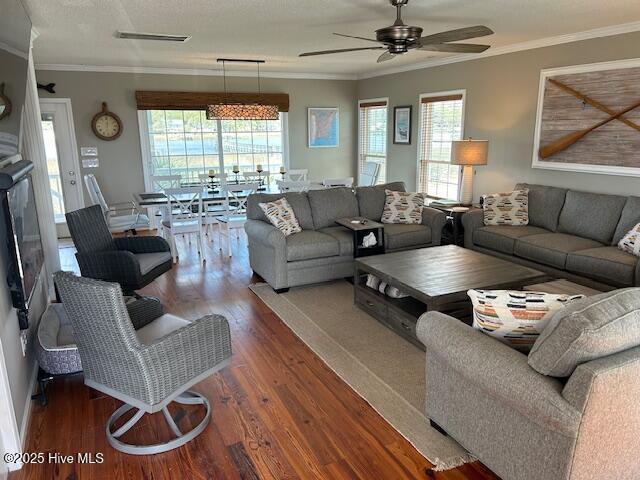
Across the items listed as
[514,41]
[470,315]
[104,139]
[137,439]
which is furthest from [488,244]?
[104,139]

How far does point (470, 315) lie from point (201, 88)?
19.3 ft

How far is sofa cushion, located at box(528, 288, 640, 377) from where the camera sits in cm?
168

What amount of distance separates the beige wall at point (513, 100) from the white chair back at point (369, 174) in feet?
4.89

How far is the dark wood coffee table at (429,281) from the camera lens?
132 inches

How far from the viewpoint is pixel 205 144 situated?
779cm

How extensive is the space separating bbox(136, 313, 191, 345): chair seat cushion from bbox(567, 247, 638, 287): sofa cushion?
3.34 metres

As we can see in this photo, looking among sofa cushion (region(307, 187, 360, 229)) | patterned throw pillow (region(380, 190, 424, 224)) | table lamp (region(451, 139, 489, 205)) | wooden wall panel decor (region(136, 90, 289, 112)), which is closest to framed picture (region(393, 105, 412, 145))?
table lamp (region(451, 139, 489, 205))

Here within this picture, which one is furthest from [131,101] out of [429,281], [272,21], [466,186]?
[429,281]

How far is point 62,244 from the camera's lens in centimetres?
676

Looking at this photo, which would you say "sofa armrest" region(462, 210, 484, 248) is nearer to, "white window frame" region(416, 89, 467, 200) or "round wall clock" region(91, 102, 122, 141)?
"white window frame" region(416, 89, 467, 200)

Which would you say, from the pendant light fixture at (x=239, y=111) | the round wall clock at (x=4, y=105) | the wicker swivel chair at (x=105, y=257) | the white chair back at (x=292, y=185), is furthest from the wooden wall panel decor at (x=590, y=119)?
the round wall clock at (x=4, y=105)

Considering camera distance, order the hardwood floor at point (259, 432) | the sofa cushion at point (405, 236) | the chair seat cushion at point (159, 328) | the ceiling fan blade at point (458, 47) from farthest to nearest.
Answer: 1. the sofa cushion at point (405, 236)
2. the ceiling fan blade at point (458, 47)
3. the chair seat cushion at point (159, 328)
4. the hardwood floor at point (259, 432)

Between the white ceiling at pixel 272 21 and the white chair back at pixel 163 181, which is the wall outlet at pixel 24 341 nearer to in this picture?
the white ceiling at pixel 272 21

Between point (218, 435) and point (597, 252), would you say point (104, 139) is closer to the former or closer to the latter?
point (218, 435)
